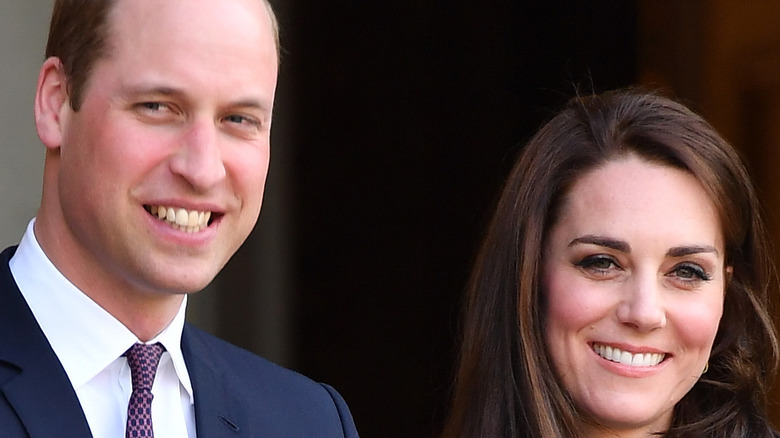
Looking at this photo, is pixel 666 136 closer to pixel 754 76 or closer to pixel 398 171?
pixel 754 76

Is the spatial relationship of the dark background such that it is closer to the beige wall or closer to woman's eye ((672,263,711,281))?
the beige wall

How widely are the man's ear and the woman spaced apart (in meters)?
0.94

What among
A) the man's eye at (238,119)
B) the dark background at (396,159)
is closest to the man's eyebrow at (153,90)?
the man's eye at (238,119)

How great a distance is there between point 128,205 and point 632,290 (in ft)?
3.20

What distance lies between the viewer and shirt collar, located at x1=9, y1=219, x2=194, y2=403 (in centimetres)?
201

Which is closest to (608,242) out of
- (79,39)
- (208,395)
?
Result: (208,395)

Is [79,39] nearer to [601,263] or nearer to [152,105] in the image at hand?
[152,105]

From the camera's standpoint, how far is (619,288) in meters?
2.48

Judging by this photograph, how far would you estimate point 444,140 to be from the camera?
5.73 meters

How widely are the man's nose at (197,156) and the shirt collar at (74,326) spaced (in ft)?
0.80

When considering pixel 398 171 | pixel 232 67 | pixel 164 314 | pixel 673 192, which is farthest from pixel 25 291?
pixel 398 171

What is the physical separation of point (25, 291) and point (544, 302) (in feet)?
3.25

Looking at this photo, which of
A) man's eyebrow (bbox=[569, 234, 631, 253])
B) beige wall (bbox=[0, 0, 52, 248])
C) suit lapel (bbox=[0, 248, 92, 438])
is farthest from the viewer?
beige wall (bbox=[0, 0, 52, 248])

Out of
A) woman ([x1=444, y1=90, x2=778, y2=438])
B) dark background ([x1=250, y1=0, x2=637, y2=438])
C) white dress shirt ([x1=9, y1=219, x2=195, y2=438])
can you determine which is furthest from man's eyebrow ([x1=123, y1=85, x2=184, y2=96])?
dark background ([x1=250, y1=0, x2=637, y2=438])
